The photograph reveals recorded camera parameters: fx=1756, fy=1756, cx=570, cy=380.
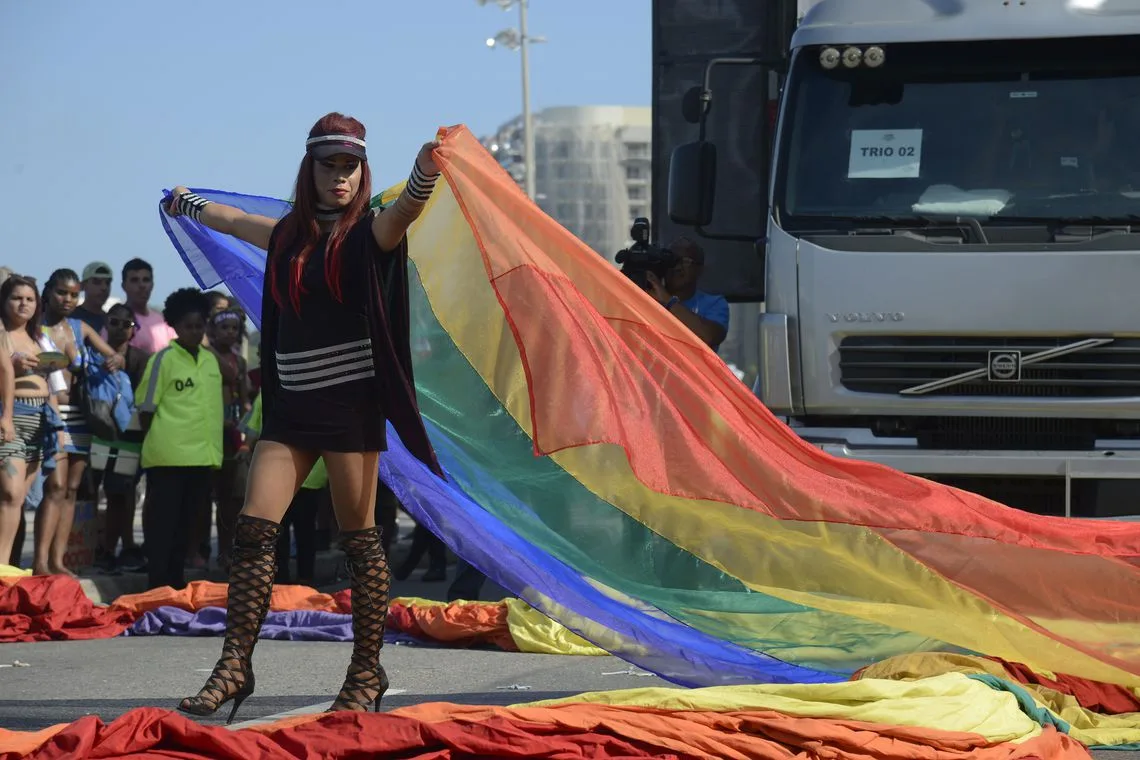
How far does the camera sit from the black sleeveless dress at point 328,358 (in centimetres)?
605

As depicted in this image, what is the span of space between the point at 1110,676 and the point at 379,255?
3073 millimetres

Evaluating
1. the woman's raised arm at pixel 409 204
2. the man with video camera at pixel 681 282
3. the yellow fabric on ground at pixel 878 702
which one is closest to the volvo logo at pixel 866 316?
the man with video camera at pixel 681 282

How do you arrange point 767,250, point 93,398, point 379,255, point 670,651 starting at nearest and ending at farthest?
point 379,255
point 670,651
point 767,250
point 93,398

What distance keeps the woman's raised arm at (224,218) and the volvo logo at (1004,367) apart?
13.5ft

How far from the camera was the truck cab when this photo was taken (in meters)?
8.97

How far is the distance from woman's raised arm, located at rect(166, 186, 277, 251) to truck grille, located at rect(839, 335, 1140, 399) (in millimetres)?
3771

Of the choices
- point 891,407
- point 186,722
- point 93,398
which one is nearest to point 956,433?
point 891,407

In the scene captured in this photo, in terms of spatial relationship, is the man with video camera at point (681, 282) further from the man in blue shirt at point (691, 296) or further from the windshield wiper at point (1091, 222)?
the windshield wiper at point (1091, 222)

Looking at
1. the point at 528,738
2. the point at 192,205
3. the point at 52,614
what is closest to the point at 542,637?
the point at 52,614

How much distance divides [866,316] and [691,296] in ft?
5.35

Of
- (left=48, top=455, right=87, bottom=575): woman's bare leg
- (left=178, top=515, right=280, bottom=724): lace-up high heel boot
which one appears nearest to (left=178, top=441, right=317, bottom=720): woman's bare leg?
(left=178, top=515, right=280, bottom=724): lace-up high heel boot

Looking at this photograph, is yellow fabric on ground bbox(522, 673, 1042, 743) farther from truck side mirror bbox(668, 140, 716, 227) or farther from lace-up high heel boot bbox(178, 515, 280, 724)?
truck side mirror bbox(668, 140, 716, 227)

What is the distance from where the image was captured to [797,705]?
5.57 m

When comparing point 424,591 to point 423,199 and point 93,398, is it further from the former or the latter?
point 423,199
